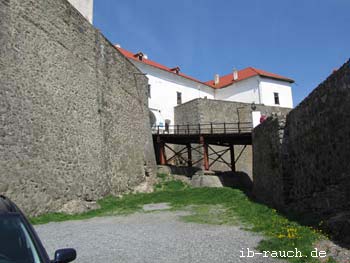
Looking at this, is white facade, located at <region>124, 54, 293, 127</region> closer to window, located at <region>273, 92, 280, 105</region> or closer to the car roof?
window, located at <region>273, 92, 280, 105</region>

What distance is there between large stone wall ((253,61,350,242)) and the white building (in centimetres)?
2285

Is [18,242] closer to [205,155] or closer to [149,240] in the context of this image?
[149,240]

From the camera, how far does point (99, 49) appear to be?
16.5 meters

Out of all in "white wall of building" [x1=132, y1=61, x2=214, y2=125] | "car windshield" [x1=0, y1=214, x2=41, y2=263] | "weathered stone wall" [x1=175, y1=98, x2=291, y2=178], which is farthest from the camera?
"white wall of building" [x1=132, y1=61, x2=214, y2=125]

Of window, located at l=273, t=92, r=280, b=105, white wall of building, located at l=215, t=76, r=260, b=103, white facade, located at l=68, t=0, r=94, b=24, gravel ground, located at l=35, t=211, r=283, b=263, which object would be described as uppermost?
white facade, located at l=68, t=0, r=94, b=24

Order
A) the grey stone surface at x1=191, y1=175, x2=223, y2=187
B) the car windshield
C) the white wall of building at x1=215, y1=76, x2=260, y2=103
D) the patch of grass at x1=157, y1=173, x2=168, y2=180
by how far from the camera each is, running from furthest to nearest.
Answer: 1. the white wall of building at x1=215, y1=76, x2=260, y2=103
2. the patch of grass at x1=157, y1=173, x2=168, y2=180
3. the grey stone surface at x1=191, y1=175, x2=223, y2=187
4. the car windshield

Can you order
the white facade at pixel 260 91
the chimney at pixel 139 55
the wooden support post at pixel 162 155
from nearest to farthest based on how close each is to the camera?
the wooden support post at pixel 162 155 < the chimney at pixel 139 55 < the white facade at pixel 260 91

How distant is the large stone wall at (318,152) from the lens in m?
7.11

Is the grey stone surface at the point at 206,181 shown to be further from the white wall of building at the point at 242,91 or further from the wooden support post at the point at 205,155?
the white wall of building at the point at 242,91

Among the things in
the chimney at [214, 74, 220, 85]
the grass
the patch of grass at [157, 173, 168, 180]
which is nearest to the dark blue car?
the grass

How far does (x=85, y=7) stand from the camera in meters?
24.4

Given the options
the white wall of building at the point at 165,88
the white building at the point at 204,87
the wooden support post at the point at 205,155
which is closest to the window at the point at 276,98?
the white building at the point at 204,87

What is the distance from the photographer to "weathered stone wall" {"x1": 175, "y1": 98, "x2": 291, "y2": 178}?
3119 cm

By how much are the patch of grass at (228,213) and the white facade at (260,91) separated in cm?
2342
